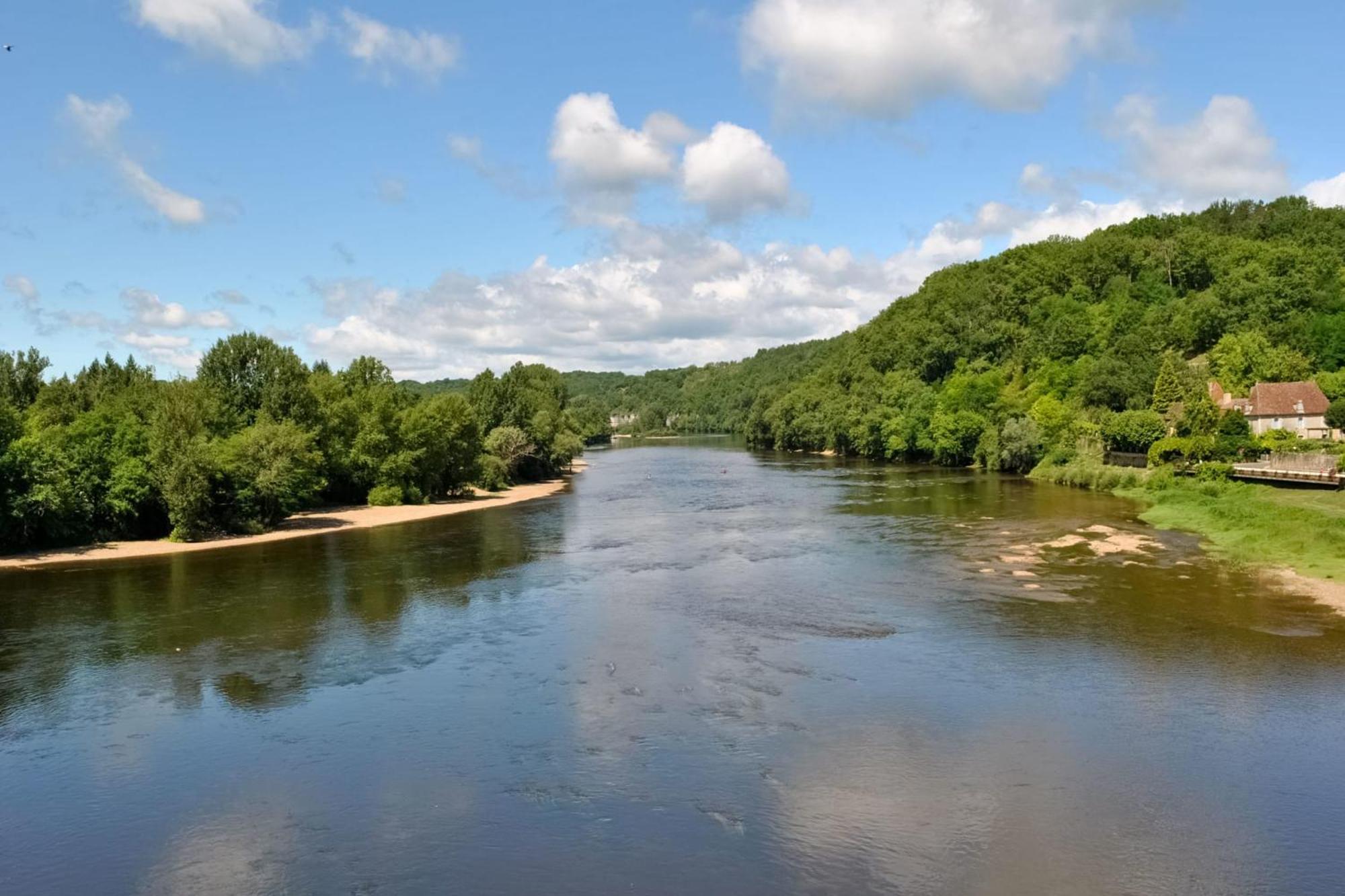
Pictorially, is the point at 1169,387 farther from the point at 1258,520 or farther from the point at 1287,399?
the point at 1258,520

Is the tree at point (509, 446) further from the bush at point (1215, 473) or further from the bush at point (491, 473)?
the bush at point (1215, 473)

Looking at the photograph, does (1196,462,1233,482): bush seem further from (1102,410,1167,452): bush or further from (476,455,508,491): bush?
(476,455,508,491): bush

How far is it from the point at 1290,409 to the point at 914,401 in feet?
132

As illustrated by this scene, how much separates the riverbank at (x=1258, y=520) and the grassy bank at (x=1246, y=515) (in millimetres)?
37

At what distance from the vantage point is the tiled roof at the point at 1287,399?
75.1m

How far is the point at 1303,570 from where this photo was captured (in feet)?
110

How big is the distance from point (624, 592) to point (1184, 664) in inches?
713

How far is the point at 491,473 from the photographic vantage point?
77.9 meters

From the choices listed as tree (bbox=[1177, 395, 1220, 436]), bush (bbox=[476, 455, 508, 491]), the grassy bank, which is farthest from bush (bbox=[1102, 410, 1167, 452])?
bush (bbox=[476, 455, 508, 491])

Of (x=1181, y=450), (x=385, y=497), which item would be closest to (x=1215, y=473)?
(x=1181, y=450)

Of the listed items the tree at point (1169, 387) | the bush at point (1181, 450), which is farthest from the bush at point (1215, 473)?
the tree at point (1169, 387)

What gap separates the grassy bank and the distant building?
18078 millimetres

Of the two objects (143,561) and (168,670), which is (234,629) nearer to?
(168,670)

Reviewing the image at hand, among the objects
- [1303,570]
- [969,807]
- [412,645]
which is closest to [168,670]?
[412,645]
